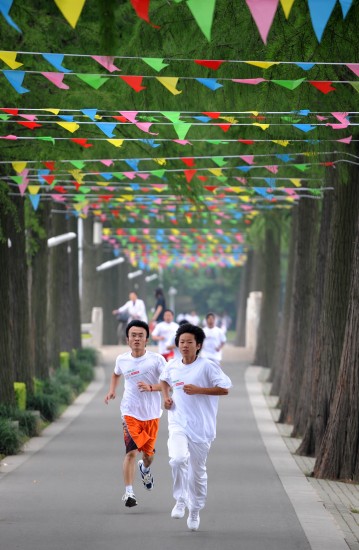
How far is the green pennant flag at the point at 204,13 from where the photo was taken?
829 cm

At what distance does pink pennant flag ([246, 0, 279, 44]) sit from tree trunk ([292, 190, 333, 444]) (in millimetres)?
10560

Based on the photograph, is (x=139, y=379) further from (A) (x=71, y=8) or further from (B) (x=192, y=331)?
(A) (x=71, y=8)

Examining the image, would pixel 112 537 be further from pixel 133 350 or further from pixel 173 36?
pixel 173 36

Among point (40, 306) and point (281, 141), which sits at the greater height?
point (281, 141)

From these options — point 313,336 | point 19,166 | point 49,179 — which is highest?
point 19,166

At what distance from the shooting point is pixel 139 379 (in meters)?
13.6

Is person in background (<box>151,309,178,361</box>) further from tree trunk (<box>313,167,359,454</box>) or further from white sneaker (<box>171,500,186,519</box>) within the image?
white sneaker (<box>171,500,186,519</box>)

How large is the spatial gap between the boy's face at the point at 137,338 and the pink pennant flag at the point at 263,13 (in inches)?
205

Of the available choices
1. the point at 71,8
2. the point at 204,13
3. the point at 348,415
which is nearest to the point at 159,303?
the point at 348,415

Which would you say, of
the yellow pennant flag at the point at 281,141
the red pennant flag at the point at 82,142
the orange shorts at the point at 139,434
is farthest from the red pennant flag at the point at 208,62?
the red pennant flag at the point at 82,142

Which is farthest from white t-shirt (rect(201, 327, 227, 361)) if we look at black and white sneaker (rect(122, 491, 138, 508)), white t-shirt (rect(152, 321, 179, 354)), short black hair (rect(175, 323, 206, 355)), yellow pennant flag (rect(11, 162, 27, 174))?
short black hair (rect(175, 323, 206, 355))

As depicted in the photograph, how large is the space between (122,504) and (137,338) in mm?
1681

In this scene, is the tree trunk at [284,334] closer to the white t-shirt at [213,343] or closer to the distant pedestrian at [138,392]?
the white t-shirt at [213,343]

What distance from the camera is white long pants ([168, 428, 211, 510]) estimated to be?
1189 centimetres
